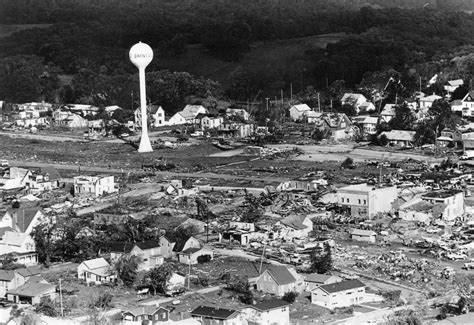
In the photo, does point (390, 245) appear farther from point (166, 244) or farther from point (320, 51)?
point (320, 51)

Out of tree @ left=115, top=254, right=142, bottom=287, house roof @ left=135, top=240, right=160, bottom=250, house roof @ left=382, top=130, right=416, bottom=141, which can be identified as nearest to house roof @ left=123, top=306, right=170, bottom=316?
tree @ left=115, top=254, right=142, bottom=287

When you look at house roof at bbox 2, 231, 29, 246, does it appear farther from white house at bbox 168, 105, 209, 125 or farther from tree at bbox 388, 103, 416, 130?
white house at bbox 168, 105, 209, 125

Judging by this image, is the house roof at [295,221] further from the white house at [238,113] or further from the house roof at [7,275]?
the white house at [238,113]

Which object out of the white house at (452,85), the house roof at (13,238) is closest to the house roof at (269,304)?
the house roof at (13,238)

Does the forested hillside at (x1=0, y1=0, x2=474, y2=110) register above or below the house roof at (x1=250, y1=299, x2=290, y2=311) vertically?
above

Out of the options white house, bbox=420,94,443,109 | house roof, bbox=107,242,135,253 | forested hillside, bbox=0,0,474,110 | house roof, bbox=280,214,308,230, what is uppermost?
forested hillside, bbox=0,0,474,110

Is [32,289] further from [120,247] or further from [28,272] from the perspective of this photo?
[120,247]

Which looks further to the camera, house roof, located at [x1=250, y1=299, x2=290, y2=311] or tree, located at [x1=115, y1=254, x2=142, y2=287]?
tree, located at [x1=115, y1=254, x2=142, y2=287]

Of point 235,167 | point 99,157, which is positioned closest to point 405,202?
A: point 235,167
